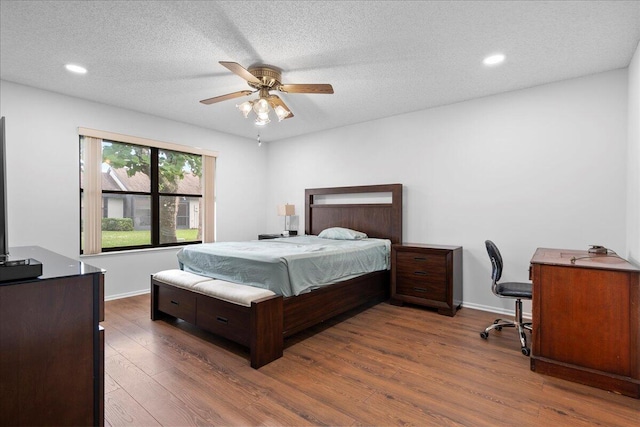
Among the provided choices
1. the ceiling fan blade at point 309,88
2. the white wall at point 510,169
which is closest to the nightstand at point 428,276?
the white wall at point 510,169

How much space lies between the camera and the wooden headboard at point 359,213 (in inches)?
176

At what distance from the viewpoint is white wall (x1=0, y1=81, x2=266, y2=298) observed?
348 cm

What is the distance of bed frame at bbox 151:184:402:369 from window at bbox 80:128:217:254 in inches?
60.5

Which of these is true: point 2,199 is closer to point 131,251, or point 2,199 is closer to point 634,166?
point 131,251

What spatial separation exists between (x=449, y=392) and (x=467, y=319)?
164 cm

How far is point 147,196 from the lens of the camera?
4.67 m

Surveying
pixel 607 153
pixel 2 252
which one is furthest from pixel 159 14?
pixel 607 153

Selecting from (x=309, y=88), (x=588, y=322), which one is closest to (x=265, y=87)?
(x=309, y=88)

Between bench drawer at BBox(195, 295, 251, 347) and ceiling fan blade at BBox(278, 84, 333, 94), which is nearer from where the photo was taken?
bench drawer at BBox(195, 295, 251, 347)

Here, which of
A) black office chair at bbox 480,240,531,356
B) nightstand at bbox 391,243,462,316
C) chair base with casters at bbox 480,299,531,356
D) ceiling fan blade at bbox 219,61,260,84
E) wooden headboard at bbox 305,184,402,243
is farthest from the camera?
wooden headboard at bbox 305,184,402,243

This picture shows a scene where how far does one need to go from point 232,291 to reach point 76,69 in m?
2.79

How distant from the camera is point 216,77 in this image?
3.29 m

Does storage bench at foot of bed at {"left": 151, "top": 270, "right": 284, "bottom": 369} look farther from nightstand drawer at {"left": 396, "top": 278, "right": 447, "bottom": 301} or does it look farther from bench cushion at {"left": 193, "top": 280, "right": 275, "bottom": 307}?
nightstand drawer at {"left": 396, "top": 278, "right": 447, "bottom": 301}

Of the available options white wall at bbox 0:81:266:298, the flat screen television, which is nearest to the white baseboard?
white wall at bbox 0:81:266:298
